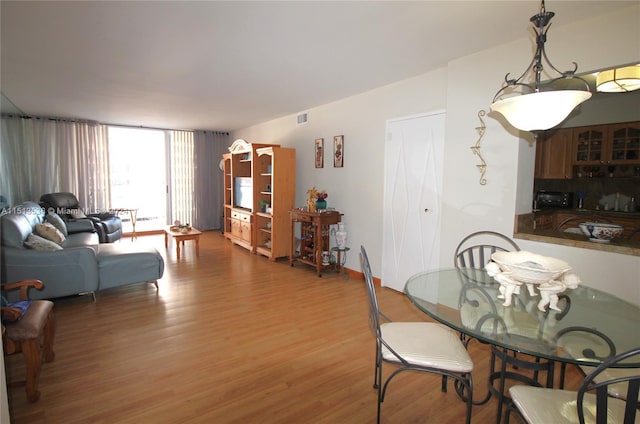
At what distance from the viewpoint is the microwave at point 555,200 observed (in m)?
4.75

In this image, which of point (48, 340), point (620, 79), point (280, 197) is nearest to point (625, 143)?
point (620, 79)

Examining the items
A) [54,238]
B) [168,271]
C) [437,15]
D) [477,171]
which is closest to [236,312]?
[168,271]

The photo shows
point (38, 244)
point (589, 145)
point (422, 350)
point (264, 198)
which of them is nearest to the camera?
point (422, 350)

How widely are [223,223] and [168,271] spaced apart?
9.91ft

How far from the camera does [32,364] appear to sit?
6.23 ft

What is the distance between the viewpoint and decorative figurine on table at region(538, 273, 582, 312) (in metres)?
1.61

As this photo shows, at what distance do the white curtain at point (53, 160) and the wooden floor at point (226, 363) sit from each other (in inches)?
150

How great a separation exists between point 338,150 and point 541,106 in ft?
10.7

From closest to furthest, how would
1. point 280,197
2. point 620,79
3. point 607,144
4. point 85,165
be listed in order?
1. point 620,79
2. point 607,144
3. point 280,197
4. point 85,165

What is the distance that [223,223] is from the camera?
24.8ft

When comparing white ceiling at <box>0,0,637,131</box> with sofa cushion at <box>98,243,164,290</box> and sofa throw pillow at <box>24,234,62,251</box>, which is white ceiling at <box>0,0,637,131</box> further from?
sofa cushion at <box>98,243,164,290</box>

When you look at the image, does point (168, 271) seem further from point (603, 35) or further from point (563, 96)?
point (603, 35)

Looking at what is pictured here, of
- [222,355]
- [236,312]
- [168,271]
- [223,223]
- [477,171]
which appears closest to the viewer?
[222,355]

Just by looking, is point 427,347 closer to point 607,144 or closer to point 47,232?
point 47,232
